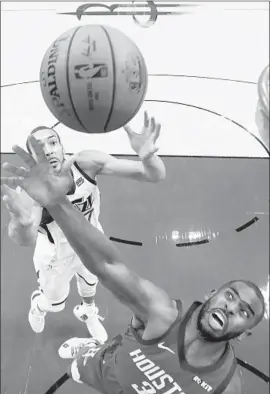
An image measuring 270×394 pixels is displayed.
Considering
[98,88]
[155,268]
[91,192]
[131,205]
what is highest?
[98,88]

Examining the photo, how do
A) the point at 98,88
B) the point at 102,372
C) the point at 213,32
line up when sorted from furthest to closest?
the point at 213,32, the point at 102,372, the point at 98,88

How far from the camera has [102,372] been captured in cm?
161

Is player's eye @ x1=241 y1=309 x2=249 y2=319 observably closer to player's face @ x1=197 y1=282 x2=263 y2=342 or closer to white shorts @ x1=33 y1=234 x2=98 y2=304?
player's face @ x1=197 y1=282 x2=263 y2=342

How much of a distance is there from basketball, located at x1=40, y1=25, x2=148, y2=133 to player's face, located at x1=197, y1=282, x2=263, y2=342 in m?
0.64

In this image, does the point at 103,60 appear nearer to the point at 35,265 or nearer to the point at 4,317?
the point at 35,265

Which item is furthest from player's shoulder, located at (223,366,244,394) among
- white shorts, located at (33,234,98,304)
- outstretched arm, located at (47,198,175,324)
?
white shorts, located at (33,234,98,304)

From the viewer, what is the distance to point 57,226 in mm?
1701

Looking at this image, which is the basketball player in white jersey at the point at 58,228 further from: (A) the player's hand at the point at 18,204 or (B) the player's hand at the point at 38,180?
(B) the player's hand at the point at 38,180

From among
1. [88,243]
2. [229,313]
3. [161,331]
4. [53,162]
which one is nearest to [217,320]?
[229,313]

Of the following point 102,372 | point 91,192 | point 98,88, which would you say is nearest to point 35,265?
point 91,192

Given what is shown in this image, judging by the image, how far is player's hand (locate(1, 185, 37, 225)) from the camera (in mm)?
1391

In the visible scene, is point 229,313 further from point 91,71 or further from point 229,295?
point 91,71

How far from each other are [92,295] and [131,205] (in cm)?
45

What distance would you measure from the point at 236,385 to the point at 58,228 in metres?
0.80
